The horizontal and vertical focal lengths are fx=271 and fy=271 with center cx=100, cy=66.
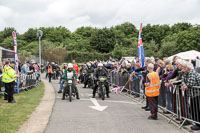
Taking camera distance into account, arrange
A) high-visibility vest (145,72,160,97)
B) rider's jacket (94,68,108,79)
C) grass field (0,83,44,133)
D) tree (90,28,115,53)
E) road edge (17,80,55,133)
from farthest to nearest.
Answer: tree (90,28,115,53), rider's jacket (94,68,108,79), high-visibility vest (145,72,160,97), grass field (0,83,44,133), road edge (17,80,55,133)

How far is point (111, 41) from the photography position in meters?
79.9

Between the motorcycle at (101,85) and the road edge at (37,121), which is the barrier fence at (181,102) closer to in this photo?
the road edge at (37,121)

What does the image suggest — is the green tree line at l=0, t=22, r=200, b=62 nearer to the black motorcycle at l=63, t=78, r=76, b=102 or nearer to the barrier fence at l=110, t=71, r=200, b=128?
the black motorcycle at l=63, t=78, r=76, b=102

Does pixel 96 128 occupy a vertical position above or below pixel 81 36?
below

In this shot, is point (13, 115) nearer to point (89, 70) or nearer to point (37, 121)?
point (37, 121)

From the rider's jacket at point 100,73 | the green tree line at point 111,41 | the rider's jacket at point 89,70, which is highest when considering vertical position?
the green tree line at point 111,41

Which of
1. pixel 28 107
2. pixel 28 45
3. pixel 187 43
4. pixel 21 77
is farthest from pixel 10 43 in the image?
pixel 28 107


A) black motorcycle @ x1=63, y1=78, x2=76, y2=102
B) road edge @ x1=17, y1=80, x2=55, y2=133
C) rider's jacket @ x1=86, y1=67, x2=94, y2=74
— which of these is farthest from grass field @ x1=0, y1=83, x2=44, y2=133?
rider's jacket @ x1=86, y1=67, x2=94, y2=74

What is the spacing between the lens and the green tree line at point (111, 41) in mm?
63062

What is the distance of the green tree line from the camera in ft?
207

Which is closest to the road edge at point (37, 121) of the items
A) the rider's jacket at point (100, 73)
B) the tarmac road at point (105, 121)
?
the tarmac road at point (105, 121)

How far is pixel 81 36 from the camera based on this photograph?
9456 cm

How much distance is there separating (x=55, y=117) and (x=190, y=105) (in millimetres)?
4344

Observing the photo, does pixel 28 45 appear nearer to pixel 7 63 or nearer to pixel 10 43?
pixel 10 43
